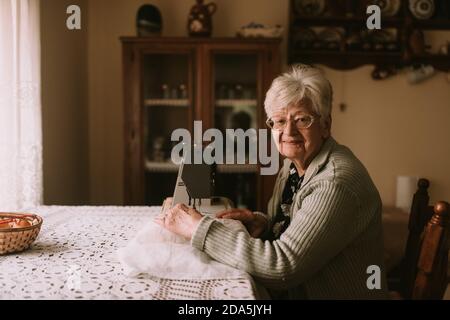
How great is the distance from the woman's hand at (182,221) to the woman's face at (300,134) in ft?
1.24

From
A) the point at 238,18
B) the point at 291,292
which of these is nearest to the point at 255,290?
the point at 291,292

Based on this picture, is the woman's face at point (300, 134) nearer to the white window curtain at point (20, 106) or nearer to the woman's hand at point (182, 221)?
the woman's hand at point (182, 221)

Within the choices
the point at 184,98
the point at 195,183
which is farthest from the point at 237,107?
the point at 195,183

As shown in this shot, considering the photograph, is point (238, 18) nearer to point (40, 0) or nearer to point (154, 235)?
point (40, 0)

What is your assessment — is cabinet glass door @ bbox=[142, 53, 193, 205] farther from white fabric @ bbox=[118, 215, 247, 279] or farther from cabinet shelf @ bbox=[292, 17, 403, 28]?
white fabric @ bbox=[118, 215, 247, 279]

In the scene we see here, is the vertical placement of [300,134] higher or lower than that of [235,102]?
lower

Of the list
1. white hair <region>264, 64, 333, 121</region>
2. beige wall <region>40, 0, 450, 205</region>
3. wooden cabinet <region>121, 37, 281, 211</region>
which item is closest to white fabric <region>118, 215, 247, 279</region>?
white hair <region>264, 64, 333, 121</region>

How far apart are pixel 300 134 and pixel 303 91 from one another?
0.42ft

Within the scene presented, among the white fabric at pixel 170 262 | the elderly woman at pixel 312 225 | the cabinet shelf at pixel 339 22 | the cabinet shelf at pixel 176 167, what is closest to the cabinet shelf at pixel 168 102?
the cabinet shelf at pixel 176 167

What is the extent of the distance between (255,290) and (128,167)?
2127mm

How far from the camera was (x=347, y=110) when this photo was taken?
341 cm

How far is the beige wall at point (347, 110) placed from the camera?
10.9 ft

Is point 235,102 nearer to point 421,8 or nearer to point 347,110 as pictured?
point 347,110

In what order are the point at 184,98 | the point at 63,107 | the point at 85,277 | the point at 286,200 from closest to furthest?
the point at 85,277 < the point at 286,200 < the point at 63,107 < the point at 184,98
